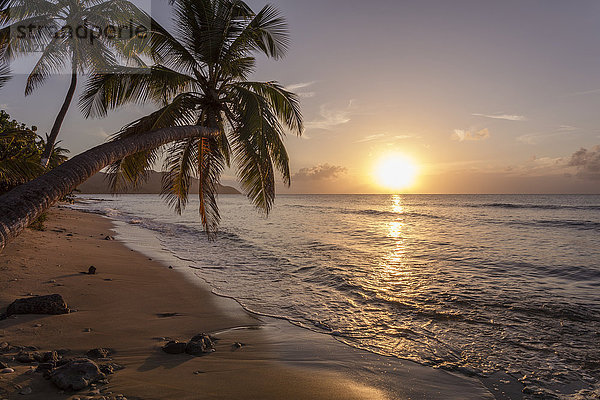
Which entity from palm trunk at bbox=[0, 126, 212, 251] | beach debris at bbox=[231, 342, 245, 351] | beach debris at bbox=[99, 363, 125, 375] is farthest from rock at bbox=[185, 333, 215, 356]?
palm trunk at bbox=[0, 126, 212, 251]

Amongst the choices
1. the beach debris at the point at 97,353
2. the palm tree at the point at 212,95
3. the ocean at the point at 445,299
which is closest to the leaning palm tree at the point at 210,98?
the palm tree at the point at 212,95

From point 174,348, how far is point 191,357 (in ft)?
0.85

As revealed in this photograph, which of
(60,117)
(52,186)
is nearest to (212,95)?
(52,186)

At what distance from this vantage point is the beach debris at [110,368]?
11.3ft

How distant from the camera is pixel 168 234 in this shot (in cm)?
1981

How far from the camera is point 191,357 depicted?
4.07m

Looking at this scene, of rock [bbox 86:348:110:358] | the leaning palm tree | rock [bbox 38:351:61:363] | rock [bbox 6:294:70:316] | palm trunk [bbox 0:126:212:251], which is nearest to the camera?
palm trunk [bbox 0:126:212:251]

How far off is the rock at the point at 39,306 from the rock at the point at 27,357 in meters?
1.59

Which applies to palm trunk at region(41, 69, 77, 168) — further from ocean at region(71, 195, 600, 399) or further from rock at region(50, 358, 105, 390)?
rock at region(50, 358, 105, 390)

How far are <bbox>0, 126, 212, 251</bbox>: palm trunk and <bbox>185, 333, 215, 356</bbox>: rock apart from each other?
7.49ft

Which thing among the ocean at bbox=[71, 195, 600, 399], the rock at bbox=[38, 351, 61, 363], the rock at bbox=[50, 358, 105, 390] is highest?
the rock at bbox=[50, 358, 105, 390]

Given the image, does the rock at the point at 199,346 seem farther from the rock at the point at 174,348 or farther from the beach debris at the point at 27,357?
the beach debris at the point at 27,357

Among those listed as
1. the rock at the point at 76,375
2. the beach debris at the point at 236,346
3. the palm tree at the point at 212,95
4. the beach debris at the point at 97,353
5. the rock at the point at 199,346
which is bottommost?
the beach debris at the point at 236,346

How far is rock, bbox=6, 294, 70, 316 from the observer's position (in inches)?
195
